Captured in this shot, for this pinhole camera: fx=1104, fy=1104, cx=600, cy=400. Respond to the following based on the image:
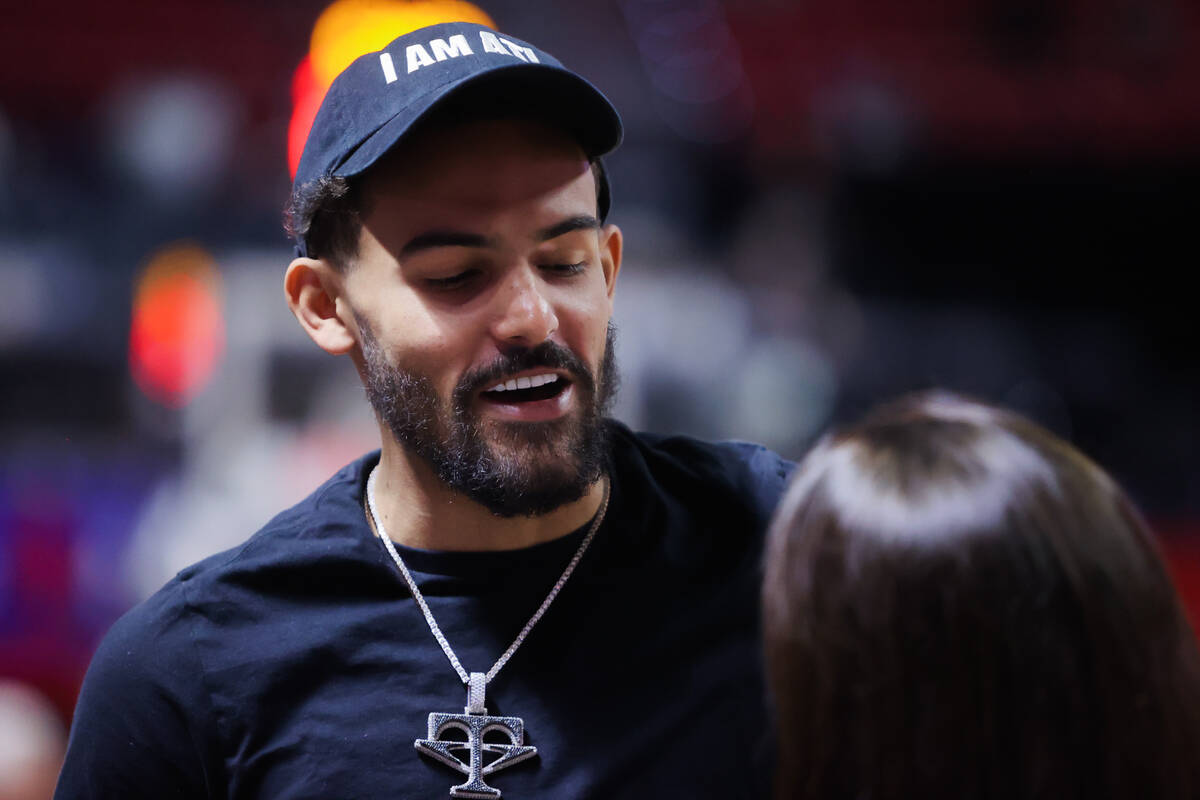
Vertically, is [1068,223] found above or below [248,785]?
above

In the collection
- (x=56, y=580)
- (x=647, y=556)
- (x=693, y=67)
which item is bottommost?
(x=56, y=580)

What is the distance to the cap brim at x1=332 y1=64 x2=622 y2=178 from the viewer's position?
1229 mm

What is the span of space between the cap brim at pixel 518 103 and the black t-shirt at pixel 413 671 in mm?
460

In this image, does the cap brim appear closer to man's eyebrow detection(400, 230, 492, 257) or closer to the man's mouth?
man's eyebrow detection(400, 230, 492, 257)

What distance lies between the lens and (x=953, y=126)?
719cm

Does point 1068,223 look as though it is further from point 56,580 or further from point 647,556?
point 647,556

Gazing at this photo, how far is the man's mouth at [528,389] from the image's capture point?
4.30 feet

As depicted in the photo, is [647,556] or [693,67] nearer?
[647,556]

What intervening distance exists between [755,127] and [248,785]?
20.4 feet

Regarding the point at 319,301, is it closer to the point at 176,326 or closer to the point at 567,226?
the point at 567,226

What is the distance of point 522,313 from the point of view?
4.17 ft

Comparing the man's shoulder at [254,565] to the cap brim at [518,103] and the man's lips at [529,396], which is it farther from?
the cap brim at [518,103]

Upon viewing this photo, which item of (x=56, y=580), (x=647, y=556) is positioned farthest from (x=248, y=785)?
(x=56, y=580)

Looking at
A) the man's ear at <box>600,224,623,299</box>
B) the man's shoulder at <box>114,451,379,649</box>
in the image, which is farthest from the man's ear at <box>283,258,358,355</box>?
the man's ear at <box>600,224,623,299</box>
